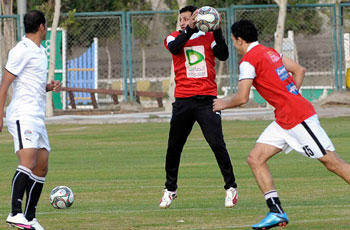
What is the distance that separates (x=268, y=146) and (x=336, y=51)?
20378 millimetres

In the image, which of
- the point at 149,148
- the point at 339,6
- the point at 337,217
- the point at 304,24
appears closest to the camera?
the point at 337,217

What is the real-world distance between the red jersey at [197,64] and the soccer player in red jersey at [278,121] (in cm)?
164

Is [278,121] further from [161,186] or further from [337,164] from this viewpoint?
[161,186]

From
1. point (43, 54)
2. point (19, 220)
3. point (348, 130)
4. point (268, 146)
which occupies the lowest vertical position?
point (348, 130)

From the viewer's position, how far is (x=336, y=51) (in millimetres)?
29000

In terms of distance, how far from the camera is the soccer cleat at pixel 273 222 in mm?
8805

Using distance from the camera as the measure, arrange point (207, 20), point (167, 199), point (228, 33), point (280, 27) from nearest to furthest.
→ point (207, 20), point (167, 199), point (280, 27), point (228, 33)

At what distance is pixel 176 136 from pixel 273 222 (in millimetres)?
2465

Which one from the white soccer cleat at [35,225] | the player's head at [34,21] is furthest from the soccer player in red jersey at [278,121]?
the white soccer cleat at [35,225]

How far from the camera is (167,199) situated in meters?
10.9

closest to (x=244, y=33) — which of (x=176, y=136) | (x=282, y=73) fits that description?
(x=282, y=73)

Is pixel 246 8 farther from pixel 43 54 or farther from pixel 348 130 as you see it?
pixel 43 54

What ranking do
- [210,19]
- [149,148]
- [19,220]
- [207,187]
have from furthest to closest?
[149,148] → [207,187] → [210,19] → [19,220]

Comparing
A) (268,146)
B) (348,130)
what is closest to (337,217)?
(268,146)
